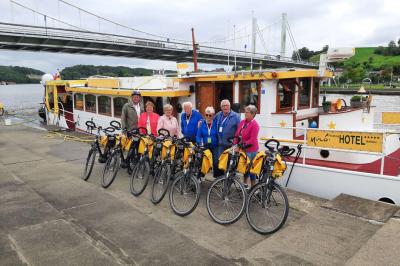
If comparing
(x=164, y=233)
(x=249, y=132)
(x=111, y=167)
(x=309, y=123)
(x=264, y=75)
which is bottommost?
Result: (x=164, y=233)

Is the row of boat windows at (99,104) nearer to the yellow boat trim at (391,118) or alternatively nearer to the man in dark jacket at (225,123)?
the man in dark jacket at (225,123)

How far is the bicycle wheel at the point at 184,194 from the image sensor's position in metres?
4.61

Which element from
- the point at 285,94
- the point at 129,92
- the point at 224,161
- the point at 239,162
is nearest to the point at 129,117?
the point at 224,161

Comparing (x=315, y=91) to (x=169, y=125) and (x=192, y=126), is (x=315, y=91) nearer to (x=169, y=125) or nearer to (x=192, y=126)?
(x=192, y=126)

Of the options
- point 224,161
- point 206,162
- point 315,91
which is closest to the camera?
point 224,161

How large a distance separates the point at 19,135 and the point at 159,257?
10.9m

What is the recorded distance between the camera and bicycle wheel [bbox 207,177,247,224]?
432 centimetres

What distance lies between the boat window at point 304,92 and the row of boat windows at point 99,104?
5696mm

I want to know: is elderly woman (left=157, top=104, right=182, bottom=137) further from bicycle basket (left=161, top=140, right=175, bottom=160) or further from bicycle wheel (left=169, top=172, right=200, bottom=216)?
bicycle wheel (left=169, top=172, right=200, bottom=216)

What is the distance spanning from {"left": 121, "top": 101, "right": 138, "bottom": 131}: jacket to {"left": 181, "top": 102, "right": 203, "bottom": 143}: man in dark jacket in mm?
1678

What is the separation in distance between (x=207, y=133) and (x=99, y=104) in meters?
8.31

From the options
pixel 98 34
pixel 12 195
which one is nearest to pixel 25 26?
pixel 98 34

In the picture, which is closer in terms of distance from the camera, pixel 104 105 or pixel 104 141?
pixel 104 141

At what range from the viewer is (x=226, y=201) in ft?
14.7
